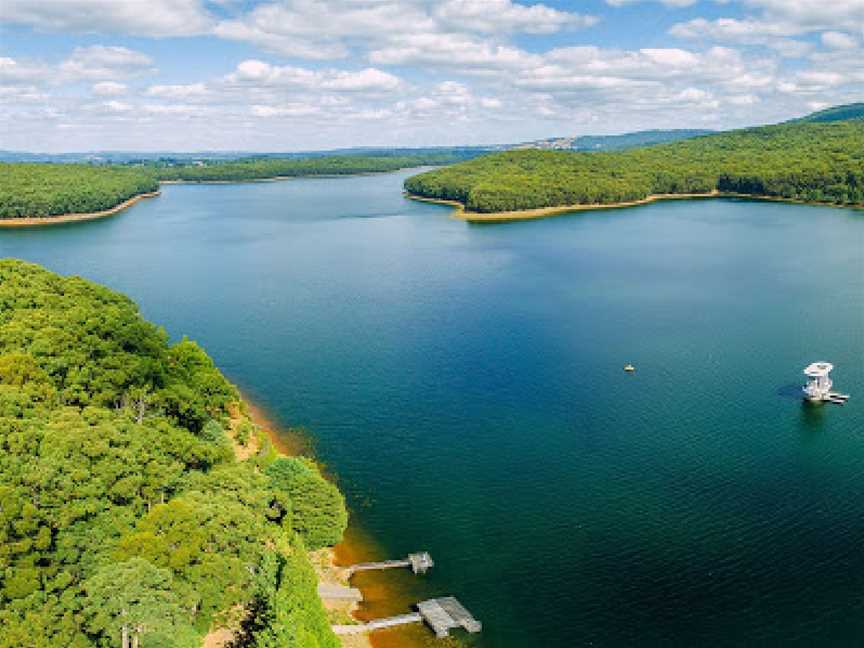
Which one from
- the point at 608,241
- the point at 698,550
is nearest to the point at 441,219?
the point at 608,241

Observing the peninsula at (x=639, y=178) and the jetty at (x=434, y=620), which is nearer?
the jetty at (x=434, y=620)

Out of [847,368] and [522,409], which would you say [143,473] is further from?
[847,368]

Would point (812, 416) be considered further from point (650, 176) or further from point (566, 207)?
point (650, 176)

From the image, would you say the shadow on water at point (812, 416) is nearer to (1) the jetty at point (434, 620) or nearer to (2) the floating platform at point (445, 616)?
(2) the floating platform at point (445, 616)

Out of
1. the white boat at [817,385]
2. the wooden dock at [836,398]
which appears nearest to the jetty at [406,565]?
the white boat at [817,385]

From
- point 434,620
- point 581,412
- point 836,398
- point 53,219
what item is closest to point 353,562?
point 434,620

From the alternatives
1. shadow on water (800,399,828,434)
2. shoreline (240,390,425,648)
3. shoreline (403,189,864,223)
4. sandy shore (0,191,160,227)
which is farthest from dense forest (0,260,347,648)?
sandy shore (0,191,160,227)
